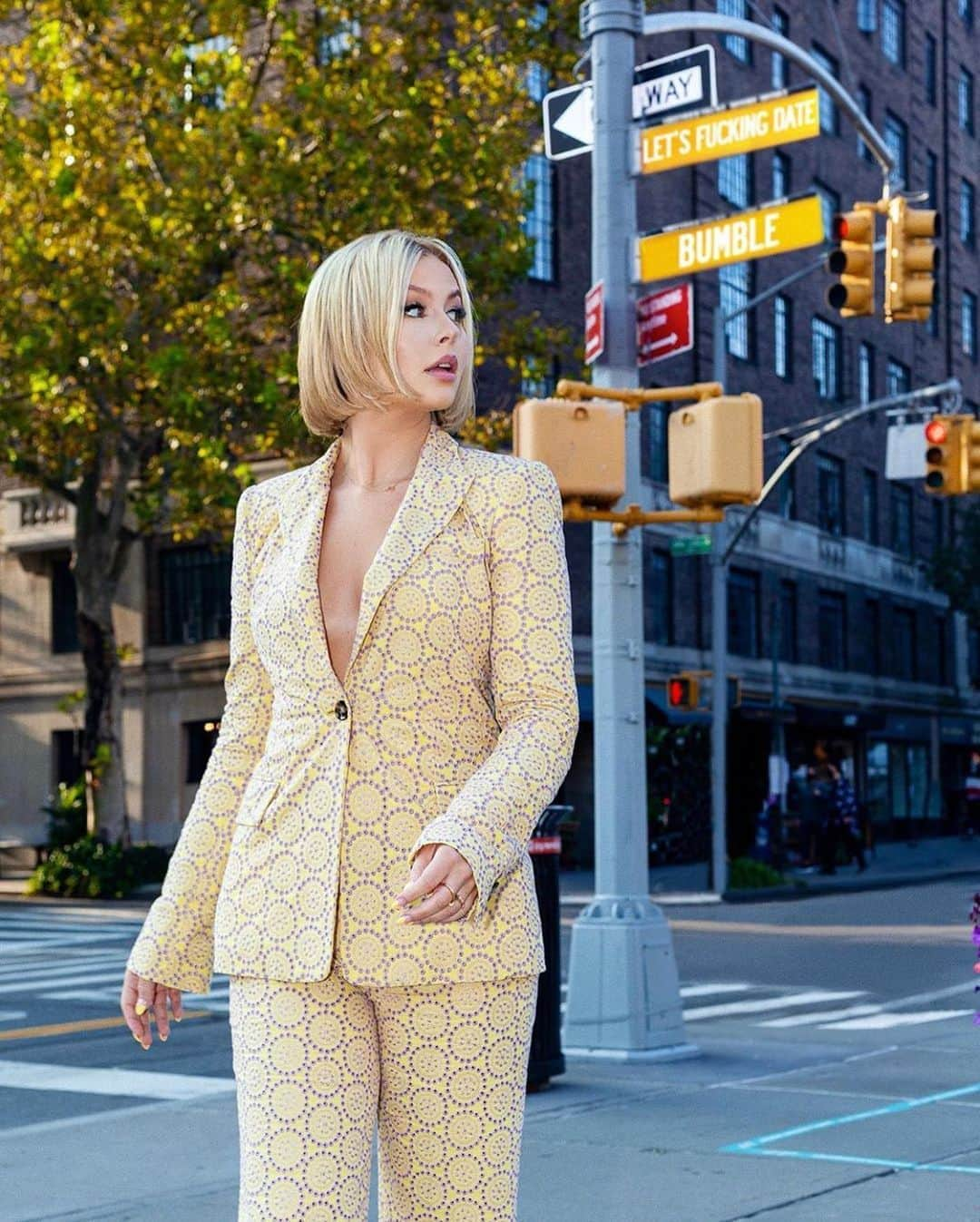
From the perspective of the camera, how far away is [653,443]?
123 ft

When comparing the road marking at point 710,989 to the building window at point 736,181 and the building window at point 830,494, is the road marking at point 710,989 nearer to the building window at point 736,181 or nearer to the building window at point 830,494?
the building window at point 736,181

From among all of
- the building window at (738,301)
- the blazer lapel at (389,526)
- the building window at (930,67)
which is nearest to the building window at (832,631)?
the building window at (738,301)

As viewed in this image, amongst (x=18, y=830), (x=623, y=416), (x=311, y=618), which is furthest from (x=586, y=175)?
(x=311, y=618)

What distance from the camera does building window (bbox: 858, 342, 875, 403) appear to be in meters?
48.2

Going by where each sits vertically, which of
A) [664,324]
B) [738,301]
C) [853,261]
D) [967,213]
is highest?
[967,213]

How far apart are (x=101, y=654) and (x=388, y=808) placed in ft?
86.6

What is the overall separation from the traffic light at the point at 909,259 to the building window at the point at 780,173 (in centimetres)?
2900

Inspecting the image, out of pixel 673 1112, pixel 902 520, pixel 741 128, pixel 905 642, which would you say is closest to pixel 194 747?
pixel 905 642

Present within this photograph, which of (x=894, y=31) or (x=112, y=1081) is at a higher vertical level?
(x=894, y=31)

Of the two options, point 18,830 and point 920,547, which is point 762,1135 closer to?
point 18,830

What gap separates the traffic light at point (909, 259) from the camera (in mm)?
15297

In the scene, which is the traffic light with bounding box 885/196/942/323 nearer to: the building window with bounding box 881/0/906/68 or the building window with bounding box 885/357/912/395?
the building window with bounding box 885/357/912/395

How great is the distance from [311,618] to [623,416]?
679 centimetres

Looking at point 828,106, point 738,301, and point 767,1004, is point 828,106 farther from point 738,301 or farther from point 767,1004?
point 767,1004
